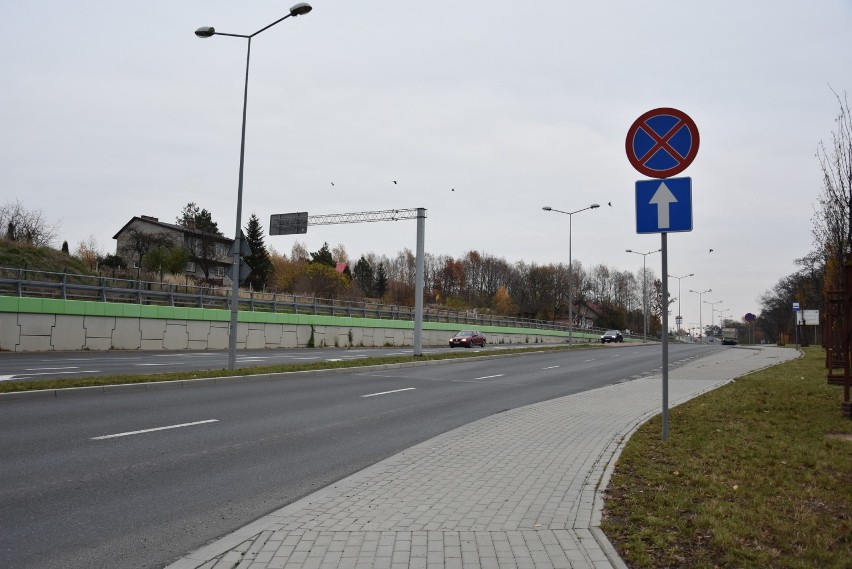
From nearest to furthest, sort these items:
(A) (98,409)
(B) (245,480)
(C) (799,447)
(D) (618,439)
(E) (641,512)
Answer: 1. (E) (641,512)
2. (B) (245,480)
3. (C) (799,447)
4. (D) (618,439)
5. (A) (98,409)

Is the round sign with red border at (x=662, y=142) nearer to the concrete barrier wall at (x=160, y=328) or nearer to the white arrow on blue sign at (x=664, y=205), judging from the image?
the white arrow on blue sign at (x=664, y=205)

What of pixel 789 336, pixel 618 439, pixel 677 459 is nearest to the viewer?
pixel 677 459

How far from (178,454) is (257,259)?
7098 centimetres

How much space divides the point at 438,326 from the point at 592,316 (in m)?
95.2

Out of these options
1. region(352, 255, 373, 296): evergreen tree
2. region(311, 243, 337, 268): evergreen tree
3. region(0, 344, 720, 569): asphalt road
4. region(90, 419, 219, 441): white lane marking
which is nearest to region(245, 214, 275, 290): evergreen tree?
region(311, 243, 337, 268): evergreen tree

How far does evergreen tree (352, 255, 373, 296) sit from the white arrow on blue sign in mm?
107977

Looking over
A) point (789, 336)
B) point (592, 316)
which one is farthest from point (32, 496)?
point (592, 316)

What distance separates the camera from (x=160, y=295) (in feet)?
99.1

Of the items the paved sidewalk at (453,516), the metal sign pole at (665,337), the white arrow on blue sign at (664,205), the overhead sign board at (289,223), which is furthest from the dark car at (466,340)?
the white arrow on blue sign at (664,205)

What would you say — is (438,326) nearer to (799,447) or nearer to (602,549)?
(799,447)

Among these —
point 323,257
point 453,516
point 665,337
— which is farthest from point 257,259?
point 453,516

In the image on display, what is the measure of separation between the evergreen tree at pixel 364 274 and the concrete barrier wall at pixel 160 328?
71.7 metres

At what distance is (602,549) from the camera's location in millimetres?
4109

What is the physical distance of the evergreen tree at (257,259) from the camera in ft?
242
